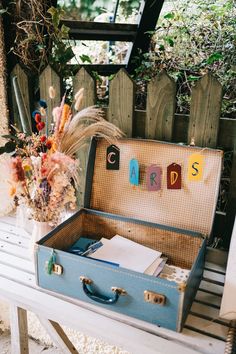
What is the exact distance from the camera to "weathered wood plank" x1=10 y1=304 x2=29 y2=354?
4.62ft

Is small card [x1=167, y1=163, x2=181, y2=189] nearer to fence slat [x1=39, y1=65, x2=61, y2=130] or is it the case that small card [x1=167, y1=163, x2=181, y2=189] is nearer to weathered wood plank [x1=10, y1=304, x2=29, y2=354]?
fence slat [x1=39, y1=65, x2=61, y2=130]

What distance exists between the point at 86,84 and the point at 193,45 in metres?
1.56

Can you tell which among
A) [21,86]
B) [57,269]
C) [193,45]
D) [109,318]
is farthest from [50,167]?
[193,45]

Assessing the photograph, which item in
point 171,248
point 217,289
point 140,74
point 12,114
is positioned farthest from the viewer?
point 140,74

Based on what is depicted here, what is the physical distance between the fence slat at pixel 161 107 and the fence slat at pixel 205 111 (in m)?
0.10

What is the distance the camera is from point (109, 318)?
1.17 metres

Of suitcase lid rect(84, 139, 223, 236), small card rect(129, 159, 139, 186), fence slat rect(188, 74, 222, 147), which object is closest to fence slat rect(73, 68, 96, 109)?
suitcase lid rect(84, 139, 223, 236)

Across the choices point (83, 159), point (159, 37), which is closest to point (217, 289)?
point (83, 159)

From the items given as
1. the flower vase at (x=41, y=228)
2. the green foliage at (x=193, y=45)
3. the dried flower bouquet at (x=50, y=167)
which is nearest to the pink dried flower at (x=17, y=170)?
the dried flower bouquet at (x=50, y=167)

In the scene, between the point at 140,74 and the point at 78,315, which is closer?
the point at 78,315

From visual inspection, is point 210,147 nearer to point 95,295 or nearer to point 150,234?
point 150,234

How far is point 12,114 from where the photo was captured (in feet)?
6.17

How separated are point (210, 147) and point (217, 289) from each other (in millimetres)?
581

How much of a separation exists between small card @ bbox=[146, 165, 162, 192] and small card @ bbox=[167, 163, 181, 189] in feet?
0.14
